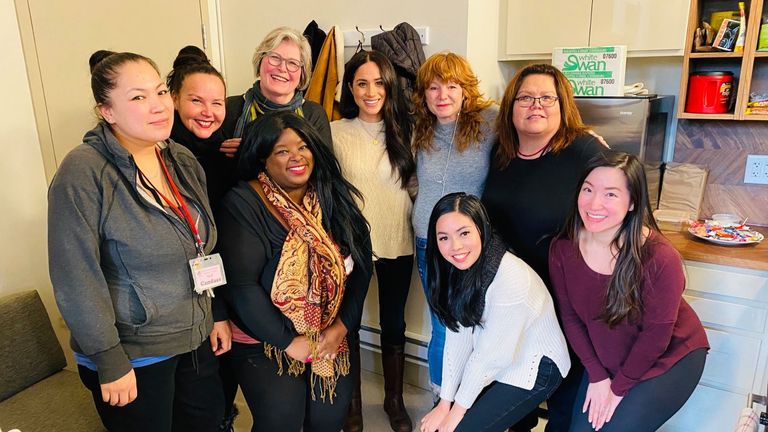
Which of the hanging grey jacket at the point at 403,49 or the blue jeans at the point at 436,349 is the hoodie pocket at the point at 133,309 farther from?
the hanging grey jacket at the point at 403,49

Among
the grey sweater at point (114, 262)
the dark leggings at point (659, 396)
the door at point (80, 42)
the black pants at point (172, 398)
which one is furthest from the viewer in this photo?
the door at point (80, 42)

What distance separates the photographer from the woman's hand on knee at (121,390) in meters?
1.28

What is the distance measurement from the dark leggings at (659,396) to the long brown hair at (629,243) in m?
0.19

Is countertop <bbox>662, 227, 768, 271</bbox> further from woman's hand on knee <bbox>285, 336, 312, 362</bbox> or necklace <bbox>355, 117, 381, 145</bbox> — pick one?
woman's hand on knee <bbox>285, 336, 312, 362</bbox>

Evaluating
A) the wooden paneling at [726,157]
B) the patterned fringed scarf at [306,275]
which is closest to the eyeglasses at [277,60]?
the patterned fringed scarf at [306,275]

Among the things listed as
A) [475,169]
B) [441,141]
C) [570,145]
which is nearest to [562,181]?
[570,145]

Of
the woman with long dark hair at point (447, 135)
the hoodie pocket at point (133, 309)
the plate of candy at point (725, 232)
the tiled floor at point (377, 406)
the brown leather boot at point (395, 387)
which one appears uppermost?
the woman with long dark hair at point (447, 135)

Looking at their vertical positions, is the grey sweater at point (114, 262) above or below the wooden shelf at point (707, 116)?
below

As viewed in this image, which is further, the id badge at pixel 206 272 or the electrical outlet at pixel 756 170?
the electrical outlet at pixel 756 170

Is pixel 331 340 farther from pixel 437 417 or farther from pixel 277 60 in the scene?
pixel 277 60

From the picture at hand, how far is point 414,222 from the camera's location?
6.38ft

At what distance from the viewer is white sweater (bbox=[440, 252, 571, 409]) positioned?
5.06 ft

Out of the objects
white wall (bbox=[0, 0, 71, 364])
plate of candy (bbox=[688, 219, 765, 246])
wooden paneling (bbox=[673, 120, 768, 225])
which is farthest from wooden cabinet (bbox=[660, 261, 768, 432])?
white wall (bbox=[0, 0, 71, 364])

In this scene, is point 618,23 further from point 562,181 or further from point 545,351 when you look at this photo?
point 545,351
